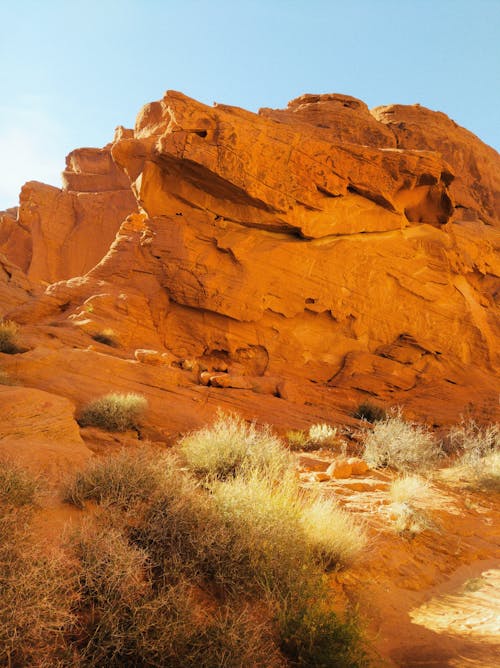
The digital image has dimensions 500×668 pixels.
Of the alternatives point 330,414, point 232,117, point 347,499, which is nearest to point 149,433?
point 347,499

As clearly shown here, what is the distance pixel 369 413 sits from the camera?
13.8 metres

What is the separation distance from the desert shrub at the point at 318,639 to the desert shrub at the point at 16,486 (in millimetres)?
1972

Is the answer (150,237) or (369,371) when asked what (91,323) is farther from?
(369,371)

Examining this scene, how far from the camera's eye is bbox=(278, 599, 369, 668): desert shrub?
2861 millimetres

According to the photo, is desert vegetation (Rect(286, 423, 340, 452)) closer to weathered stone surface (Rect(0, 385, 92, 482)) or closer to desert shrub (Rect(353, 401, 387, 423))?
desert shrub (Rect(353, 401, 387, 423))

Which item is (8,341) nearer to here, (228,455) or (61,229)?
(228,455)

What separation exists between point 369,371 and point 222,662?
13.8 m

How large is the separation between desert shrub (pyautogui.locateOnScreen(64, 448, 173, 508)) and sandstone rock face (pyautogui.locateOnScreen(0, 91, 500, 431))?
8.03m

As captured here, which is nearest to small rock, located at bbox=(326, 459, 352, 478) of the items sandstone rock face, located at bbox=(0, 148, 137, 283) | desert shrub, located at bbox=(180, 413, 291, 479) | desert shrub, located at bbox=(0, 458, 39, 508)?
desert shrub, located at bbox=(180, 413, 291, 479)

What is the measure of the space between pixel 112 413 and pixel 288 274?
29.3ft

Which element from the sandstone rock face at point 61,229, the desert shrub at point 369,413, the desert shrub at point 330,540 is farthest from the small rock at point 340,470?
the sandstone rock face at point 61,229

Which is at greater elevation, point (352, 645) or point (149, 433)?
point (352, 645)

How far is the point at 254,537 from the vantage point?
3.55 m

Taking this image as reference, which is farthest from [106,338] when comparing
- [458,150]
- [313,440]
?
[458,150]
